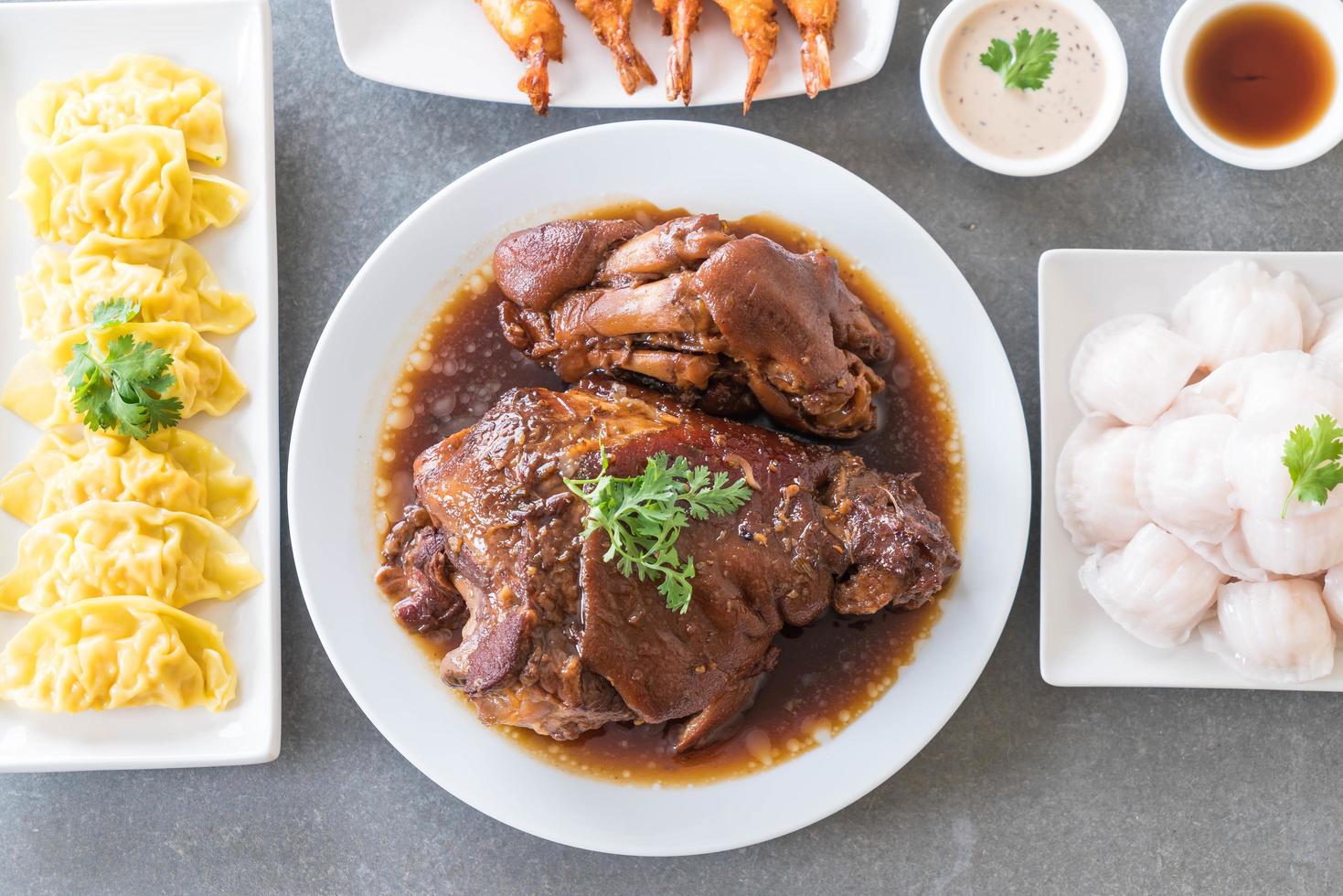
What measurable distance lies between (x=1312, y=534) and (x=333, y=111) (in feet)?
11.7

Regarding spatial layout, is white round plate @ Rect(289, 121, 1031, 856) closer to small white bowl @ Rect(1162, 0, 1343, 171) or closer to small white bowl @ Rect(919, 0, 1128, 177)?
small white bowl @ Rect(919, 0, 1128, 177)

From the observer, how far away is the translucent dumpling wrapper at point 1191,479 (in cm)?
302

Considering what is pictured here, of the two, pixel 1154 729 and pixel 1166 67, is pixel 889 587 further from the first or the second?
pixel 1166 67

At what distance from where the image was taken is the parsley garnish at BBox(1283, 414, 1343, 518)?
278cm

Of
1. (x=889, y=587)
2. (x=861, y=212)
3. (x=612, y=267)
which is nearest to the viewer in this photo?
(x=889, y=587)

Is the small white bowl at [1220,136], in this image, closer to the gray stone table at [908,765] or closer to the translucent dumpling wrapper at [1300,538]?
the gray stone table at [908,765]

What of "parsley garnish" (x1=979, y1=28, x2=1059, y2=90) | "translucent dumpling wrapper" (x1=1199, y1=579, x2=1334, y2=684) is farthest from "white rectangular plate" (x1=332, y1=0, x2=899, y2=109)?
"translucent dumpling wrapper" (x1=1199, y1=579, x2=1334, y2=684)

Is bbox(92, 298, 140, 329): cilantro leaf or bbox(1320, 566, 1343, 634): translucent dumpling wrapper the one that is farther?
bbox(92, 298, 140, 329): cilantro leaf

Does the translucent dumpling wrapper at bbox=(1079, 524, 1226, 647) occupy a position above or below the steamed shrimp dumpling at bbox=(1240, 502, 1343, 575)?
below

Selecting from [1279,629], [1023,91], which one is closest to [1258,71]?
[1023,91]

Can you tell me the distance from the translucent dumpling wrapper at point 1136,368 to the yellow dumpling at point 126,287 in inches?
113

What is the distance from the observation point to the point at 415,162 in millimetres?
3635

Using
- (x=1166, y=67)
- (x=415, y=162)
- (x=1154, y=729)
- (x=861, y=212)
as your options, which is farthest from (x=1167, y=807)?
(x=415, y=162)

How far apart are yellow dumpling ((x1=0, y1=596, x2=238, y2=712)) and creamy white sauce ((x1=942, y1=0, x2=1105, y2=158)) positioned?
315 cm
